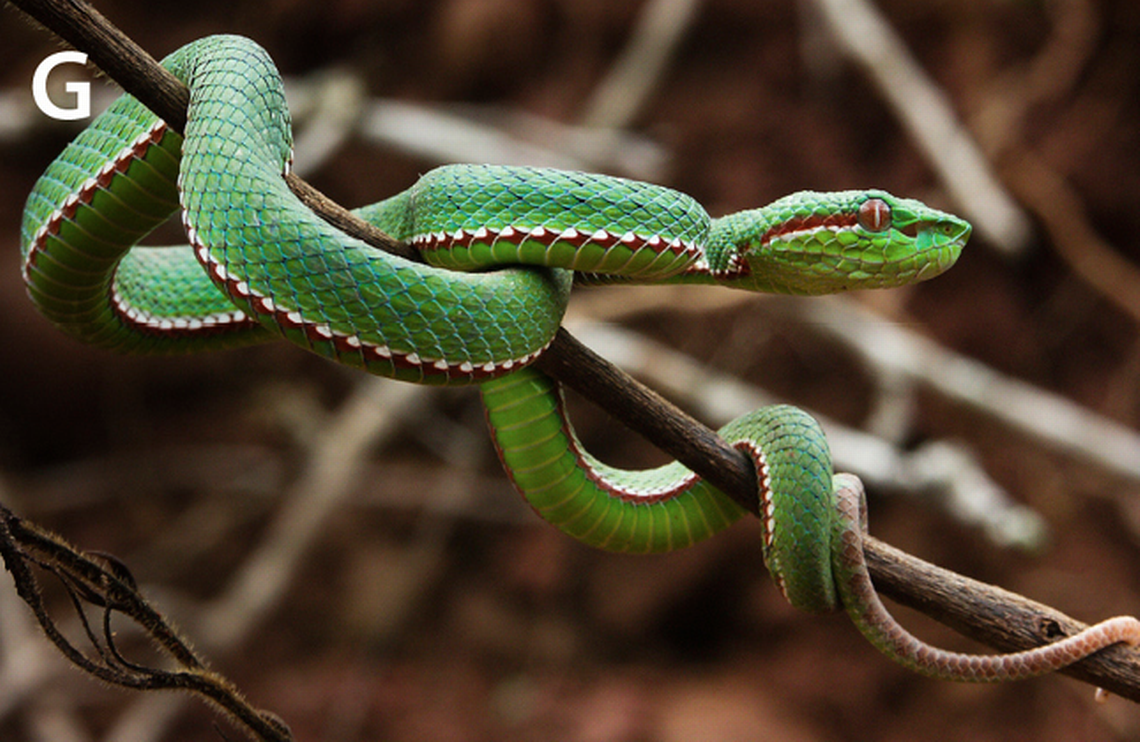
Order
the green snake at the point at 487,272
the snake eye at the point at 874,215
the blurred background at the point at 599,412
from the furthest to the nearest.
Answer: the blurred background at the point at 599,412 → the snake eye at the point at 874,215 → the green snake at the point at 487,272

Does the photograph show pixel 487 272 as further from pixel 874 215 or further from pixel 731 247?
pixel 874 215

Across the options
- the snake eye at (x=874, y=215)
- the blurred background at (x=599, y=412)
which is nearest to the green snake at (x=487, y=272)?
the snake eye at (x=874, y=215)

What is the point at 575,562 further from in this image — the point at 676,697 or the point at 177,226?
the point at 177,226

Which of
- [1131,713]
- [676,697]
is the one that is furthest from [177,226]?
[1131,713]

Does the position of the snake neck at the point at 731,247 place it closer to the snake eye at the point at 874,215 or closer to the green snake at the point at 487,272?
the green snake at the point at 487,272

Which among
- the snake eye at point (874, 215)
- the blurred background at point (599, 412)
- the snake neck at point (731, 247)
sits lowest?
the blurred background at point (599, 412)

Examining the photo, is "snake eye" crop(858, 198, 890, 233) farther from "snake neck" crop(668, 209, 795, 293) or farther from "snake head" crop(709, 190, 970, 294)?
"snake neck" crop(668, 209, 795, 293)

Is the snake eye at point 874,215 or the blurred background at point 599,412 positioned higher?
the snake eye at point 874,215
